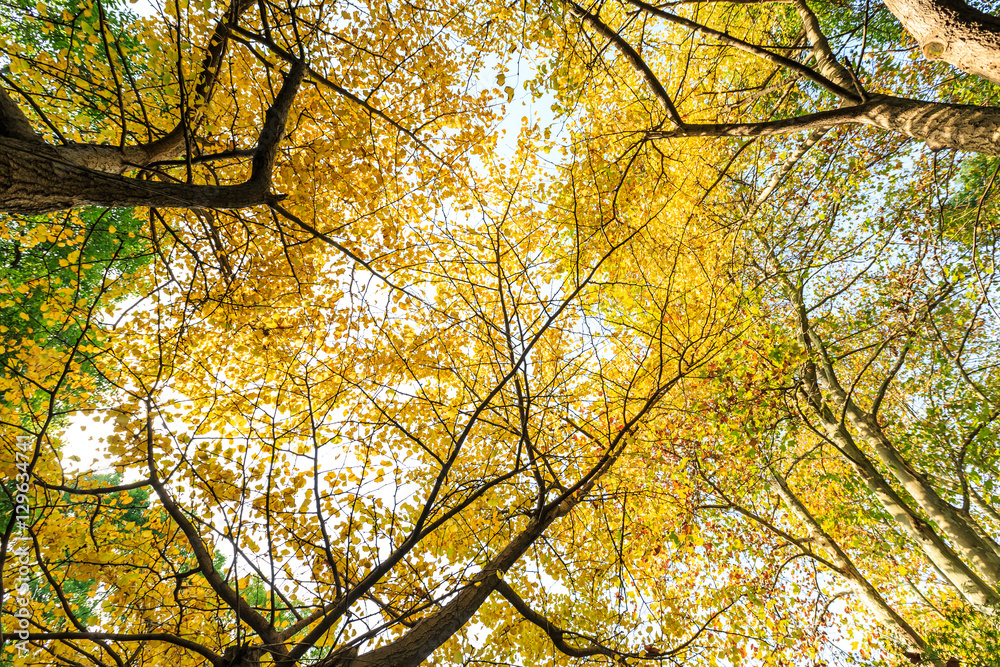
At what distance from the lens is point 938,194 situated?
4375mm

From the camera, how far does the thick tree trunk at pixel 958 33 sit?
2375 millimetres

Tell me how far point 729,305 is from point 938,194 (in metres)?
3.05

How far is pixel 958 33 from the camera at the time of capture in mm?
2432

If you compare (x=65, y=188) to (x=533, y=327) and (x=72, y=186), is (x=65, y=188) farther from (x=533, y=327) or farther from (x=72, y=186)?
(x=533, y=327)

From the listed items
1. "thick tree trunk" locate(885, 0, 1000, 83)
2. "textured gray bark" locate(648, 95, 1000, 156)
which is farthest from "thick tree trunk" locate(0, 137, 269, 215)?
"thick tree trunk" locate(885, 0, 1000, 83)

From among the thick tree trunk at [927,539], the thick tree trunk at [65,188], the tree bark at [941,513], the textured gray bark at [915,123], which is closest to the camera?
the thick tree trunk at [65,188]

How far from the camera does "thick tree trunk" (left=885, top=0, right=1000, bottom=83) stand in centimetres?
238

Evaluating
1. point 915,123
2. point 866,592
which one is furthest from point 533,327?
point 866,592

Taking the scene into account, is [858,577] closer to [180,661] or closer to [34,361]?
[180,661]

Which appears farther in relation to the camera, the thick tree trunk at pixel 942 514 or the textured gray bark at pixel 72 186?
the thick tree trunk at pixel 942 514

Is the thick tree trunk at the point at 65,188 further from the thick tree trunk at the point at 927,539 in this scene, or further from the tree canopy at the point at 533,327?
the thick tree trunk at the point at 927,539

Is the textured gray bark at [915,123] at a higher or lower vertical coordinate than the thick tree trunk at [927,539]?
higher

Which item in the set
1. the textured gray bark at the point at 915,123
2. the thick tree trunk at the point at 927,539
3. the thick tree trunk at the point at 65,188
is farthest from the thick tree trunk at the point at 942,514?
the thick tree trunk at the point at 65,188

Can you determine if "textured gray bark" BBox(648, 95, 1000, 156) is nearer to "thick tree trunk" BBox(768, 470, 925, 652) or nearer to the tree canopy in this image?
the tree canopy
